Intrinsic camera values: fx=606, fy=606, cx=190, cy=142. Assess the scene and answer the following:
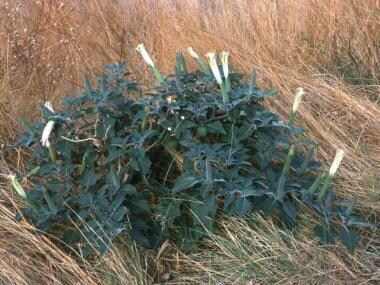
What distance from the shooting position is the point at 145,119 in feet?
8.54

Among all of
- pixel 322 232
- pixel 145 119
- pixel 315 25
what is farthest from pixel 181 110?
pixel 315 25

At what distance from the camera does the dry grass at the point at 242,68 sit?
250 centimetres

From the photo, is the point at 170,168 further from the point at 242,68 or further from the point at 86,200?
the point at 242,68

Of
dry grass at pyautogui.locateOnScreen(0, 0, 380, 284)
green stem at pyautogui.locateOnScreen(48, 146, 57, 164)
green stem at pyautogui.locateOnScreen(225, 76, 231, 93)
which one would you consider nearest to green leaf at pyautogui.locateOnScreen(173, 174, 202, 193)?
dry grass at pyautogui.locateOnScreen(0, 0, 380, 284)

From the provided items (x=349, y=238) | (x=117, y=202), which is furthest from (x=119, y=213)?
(x=349, y=238)

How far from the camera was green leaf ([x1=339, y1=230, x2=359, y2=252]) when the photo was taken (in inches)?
95.0

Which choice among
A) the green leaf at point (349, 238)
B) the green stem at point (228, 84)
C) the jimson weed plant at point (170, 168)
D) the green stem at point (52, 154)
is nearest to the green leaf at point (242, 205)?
the jimson weed plant at point (170, 168)

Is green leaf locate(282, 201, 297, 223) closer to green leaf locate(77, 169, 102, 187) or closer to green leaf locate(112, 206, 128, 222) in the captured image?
green leaf locate(112, 206, 128, 222)

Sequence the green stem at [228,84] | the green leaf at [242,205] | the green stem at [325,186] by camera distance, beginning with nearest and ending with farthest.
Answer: the green leaf at [242,205]
the green stem at [325,186]
the green stem at [228,84]

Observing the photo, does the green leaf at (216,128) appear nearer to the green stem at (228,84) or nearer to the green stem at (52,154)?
the green stem at (228,84)

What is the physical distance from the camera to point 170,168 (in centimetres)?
277

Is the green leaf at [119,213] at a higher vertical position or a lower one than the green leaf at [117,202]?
lower

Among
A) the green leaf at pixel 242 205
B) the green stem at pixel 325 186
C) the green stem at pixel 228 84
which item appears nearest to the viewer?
the green leaf at pixel 242 205

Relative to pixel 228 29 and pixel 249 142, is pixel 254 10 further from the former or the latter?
pixel 249 142
